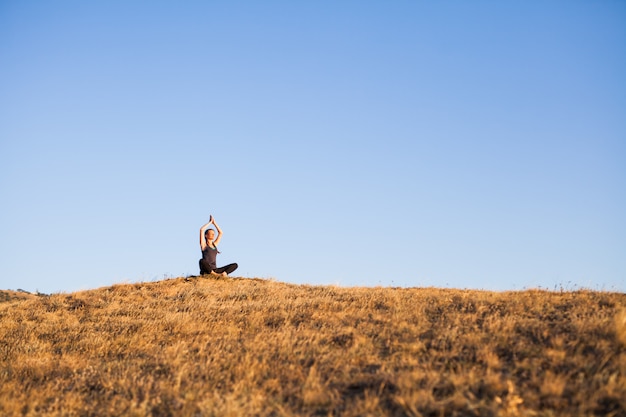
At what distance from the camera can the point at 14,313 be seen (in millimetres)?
17359

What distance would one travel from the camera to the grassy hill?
7.93m

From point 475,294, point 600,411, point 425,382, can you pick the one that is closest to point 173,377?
point 425,382

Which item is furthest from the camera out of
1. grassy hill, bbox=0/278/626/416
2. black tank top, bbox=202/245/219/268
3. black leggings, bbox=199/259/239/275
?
black tank top, bbox=202/245/219/268

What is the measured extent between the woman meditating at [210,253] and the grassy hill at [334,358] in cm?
A: 541

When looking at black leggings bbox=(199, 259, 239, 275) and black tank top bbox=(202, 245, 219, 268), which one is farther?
black tank top bbox=(202, 245, 219, 268)

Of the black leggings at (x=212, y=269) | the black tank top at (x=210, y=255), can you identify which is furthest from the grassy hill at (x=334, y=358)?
the black tank top at (x=210, y=255)

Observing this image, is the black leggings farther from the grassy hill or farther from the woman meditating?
the grassy hill

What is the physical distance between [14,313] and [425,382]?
14.2 meters

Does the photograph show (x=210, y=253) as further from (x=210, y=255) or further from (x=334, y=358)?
(x=334, y=358)

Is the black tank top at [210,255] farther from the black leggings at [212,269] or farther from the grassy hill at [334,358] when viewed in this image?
the grassy hill at [334,358]

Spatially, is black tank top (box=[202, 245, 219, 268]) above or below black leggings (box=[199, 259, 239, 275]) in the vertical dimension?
above

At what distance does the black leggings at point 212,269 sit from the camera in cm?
2144

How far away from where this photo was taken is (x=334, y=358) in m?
10.0

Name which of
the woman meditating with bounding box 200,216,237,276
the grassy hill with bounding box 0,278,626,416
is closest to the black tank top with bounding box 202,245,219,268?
the woman meditating with bounding box 200,216,237,276
